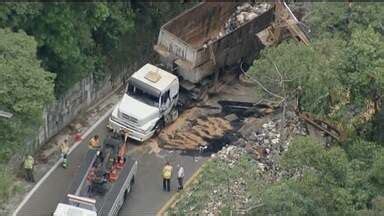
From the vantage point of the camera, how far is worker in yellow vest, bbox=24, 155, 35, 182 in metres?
30.4

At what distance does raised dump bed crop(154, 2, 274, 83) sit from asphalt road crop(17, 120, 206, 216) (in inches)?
149

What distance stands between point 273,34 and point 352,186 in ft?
41.5

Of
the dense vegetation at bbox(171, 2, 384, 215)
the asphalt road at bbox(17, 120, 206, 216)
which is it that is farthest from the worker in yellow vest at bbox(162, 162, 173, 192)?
the dense vegetation at bbox(171, 2, 384, 215)

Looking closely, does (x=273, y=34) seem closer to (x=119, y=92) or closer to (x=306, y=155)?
(x=119, y=92)

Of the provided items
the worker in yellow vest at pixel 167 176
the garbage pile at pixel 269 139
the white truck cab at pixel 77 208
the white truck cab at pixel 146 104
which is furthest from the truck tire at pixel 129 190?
the garbage pile at pixel 269 139

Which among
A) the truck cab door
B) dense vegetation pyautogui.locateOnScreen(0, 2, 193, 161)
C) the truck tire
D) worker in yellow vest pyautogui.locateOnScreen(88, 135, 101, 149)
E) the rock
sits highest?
dense vegetation pyautogui.locateOnScreen(0, 2, 193, 161)

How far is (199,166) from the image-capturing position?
32.7 meters

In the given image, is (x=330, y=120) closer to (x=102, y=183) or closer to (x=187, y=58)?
(x=187, y=58)

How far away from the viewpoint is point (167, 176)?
31016mm

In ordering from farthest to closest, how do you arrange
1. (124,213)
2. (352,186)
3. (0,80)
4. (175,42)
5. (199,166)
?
(175,42) < (199,166) < (124,213) < (0,80) < (352,186)

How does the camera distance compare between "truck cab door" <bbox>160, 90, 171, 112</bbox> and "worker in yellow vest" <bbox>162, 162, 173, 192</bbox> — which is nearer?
"worker in yellow vest" <bbox>162, 162, 173, 192</bbox>

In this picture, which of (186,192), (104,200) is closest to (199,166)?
(186,192)

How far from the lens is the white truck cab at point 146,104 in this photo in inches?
1307

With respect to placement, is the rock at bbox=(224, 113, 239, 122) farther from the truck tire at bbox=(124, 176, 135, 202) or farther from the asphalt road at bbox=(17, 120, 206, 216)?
the truck tire at bbox=(124, 176, 135, 202)
